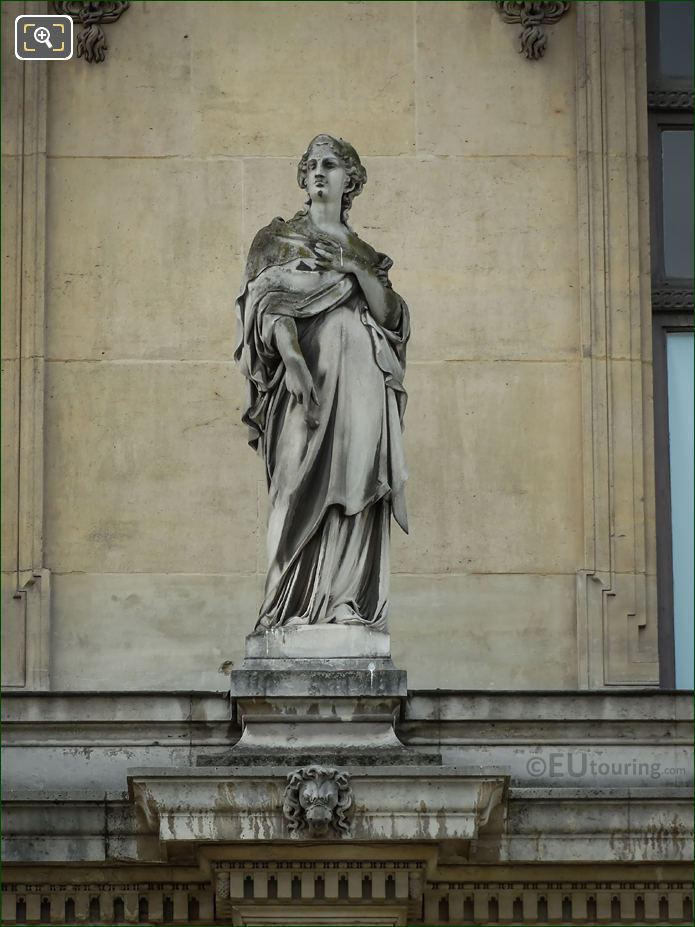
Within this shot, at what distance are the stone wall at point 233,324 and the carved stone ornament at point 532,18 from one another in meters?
0.08

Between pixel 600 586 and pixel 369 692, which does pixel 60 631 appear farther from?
pixel 369 692

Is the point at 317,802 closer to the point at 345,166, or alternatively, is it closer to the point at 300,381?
the point at 300,381

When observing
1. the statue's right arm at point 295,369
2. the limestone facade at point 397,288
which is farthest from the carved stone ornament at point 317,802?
the limestone facade at point 397,288

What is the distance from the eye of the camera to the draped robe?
1802cm

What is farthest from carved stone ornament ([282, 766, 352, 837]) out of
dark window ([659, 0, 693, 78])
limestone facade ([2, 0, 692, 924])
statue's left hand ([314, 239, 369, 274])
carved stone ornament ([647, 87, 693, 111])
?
dark window ([659, 0, 693, 78])

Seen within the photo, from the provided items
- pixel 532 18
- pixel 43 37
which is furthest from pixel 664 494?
pixel 43 37

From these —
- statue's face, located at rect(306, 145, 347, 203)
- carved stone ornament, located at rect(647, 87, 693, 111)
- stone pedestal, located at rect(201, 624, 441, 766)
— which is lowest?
stone pedestal, located at rect(201, 624, 441, 766)

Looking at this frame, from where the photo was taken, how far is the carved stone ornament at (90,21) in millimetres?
23156

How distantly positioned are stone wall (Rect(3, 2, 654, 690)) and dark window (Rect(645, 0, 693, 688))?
1.83ft

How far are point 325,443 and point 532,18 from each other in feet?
19.4

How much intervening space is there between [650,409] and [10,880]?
267 inches

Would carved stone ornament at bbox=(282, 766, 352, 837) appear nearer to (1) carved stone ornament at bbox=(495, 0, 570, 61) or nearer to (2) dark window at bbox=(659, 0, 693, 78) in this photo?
(1) carved stone ornament at bbox=(495, 0, 570, 61)

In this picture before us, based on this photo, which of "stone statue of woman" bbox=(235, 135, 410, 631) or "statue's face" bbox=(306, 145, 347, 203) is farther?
"statue's face" bbox=(306, 145, 347, 203)

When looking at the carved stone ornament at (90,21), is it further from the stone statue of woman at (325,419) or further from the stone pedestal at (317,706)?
the stone pedestal at (317,706)
